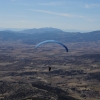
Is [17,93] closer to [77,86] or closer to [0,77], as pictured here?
[77,86]

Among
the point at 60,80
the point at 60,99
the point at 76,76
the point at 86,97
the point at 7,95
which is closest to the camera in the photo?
the point at 60,99

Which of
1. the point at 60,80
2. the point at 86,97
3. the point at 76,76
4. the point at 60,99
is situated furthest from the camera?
the point at 76,76

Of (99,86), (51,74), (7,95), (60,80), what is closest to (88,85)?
(99,86)

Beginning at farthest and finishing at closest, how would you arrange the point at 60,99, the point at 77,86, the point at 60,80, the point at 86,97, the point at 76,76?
1. the point at 76,76
2. the point at 60,80
3. the point at 77,86
4. the point at 86,97
5. the point at 60,99

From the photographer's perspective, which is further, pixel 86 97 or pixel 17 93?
pixel 86 97

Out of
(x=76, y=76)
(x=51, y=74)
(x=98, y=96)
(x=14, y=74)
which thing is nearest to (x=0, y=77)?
(x=14, y=74)

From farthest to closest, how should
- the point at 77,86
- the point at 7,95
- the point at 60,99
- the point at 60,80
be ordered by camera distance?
the point at 60,80
the point at 77,86
the point at 7,95
the point at 60,99

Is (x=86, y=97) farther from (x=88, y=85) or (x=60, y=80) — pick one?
(x=60, y=80)

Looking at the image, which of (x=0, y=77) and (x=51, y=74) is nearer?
(x=0, y=77)

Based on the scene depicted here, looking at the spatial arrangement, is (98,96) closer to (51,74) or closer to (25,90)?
(25,90)
